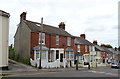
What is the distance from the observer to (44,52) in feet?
90.3

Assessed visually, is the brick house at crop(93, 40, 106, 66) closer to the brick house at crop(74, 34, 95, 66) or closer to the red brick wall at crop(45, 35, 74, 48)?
the brick house at crop(74, 34, 95, 66)

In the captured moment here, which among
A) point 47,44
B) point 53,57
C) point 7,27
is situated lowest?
point 53,57

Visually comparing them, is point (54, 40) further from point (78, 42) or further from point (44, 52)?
point (78, 42)

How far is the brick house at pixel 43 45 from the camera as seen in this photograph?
26000 millimetres

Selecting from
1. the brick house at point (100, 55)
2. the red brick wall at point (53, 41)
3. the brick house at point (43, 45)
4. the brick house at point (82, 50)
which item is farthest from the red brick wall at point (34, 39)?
the brick house at point (100, 55)

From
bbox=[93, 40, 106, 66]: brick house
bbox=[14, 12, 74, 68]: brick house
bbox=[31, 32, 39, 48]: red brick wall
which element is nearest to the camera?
bbox=[14, 12, 74, 68]: brick house

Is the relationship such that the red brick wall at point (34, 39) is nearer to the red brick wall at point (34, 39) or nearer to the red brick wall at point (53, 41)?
the red brick wall at point (34, 39)

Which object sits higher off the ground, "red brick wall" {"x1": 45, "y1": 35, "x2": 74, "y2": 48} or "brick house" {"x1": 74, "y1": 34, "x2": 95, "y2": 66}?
"red brick wall" {"x1": 45, "y1": 35, "x2": 74, "y2": 48}

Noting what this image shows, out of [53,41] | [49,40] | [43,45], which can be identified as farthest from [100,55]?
[43,45]

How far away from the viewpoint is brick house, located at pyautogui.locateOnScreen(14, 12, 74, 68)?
26000mm

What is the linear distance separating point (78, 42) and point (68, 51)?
34.7 feet

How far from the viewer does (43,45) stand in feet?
90.7

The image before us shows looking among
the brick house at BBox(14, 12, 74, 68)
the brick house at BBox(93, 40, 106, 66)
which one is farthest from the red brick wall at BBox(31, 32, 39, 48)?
the brick house at BBox(93, 40, 106, 66)

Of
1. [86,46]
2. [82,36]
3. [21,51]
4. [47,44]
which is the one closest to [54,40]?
[47,44]
